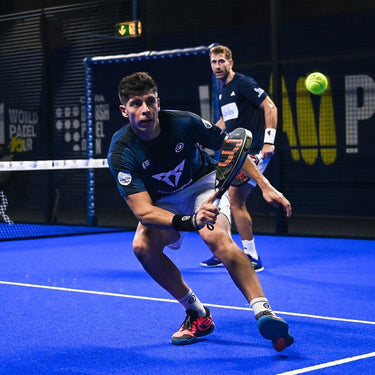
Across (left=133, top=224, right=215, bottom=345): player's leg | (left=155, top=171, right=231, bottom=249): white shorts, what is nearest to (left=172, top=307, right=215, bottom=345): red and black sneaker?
(left=133, top=224, right=215, bottom=345): player's leg

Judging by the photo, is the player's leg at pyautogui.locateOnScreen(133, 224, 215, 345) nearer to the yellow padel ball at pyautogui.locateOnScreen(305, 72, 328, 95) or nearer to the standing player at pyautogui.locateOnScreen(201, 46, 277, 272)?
the standing player at pyautogui.locateOnScreen(201, 46, 277, 272)

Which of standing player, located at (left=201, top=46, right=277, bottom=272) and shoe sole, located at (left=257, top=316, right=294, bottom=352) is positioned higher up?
standing player, located at (left=201, top=46, right=277, bottom=272)

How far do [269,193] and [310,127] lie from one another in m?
7.00

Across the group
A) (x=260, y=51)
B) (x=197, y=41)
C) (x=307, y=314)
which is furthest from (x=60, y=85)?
(x=307, y=314)

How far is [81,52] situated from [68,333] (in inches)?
336

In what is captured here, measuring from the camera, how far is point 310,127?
11.0 m

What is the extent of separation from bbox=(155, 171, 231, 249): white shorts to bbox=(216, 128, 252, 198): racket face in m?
0.48

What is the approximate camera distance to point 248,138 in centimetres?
388

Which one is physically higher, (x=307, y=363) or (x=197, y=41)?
(x=197, y=41)

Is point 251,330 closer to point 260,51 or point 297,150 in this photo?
point 297,150

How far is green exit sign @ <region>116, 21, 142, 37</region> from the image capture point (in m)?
11.2

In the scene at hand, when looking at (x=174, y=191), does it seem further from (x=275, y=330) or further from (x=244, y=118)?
(x=244, y=118)

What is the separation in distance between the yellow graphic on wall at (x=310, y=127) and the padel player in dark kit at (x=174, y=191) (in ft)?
21.3

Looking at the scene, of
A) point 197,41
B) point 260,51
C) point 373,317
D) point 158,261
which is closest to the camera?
point 158,261
